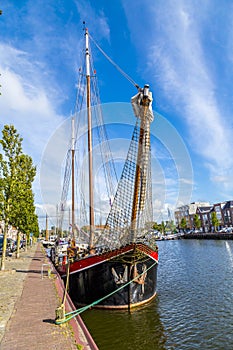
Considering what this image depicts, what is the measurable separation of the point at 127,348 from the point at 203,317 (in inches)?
166

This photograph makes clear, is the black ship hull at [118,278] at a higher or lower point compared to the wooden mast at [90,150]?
lower

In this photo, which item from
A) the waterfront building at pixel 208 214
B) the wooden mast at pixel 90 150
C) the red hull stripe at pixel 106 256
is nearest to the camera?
the red hull stripe at pixel 106 256

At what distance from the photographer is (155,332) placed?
30.3 feet

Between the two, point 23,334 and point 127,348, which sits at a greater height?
point 23,334

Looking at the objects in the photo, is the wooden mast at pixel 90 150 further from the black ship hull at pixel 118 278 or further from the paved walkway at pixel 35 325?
the paved walkway at pixel 35 325

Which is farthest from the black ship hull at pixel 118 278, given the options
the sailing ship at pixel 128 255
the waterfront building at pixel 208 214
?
the waterfront building at pixel 208 214

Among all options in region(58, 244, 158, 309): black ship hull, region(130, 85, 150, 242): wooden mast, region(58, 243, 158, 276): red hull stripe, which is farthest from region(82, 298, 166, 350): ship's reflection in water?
region(130, 85, 150, 242): wooden mast

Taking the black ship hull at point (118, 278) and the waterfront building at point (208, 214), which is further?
the waterfront building at point (208, 214)

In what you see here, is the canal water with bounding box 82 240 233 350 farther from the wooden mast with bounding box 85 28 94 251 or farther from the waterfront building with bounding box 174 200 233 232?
the waterfront building with bounding box 174 200 233 232

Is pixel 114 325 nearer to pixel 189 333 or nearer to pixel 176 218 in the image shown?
pixel 189 333

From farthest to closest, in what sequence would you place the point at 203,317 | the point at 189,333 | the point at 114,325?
the point at 203,317, the point at 114,325, the point at 189,333

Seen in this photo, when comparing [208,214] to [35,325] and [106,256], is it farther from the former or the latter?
[35,325]

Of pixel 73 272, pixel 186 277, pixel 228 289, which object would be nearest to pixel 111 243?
pixel 73 272

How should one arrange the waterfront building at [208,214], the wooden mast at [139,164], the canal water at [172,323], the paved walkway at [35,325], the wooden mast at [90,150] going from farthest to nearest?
the waterfront building at [208,214] < the wooden mast at [90,150] < the wooden mast at [139,164] < the canal water at [172,323] < the paved walkway at [35,325]
